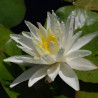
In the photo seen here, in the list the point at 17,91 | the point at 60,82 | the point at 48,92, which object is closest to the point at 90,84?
the point at 60,82

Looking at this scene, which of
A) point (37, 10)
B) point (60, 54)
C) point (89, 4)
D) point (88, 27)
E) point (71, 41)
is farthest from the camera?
point (37, 10)

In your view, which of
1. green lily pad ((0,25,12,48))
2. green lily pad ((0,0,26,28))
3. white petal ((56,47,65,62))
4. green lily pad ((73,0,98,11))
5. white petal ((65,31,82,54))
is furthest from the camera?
green lily pad ((0,0,26,28))

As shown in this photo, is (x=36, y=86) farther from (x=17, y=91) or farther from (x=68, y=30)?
(x=68, y=30)

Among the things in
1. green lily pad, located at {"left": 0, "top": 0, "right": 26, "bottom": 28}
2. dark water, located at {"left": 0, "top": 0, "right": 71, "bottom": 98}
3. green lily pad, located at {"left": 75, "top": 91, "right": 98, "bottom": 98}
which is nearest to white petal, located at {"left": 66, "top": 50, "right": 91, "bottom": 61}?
green lily pad, located at {"left": 75, "top": 91, "right": 98, "bottom": 98}

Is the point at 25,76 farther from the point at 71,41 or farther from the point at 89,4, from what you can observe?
the point at 89,4

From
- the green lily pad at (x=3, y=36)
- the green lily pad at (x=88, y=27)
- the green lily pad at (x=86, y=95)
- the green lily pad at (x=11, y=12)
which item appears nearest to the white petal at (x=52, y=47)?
the green lily pad at (x=88, y=27)

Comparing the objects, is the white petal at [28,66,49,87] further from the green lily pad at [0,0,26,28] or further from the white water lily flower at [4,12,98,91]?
the green lily pad at [0,0,26,28]

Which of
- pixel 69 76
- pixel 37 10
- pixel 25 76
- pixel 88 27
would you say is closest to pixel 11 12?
pixel 37 10
